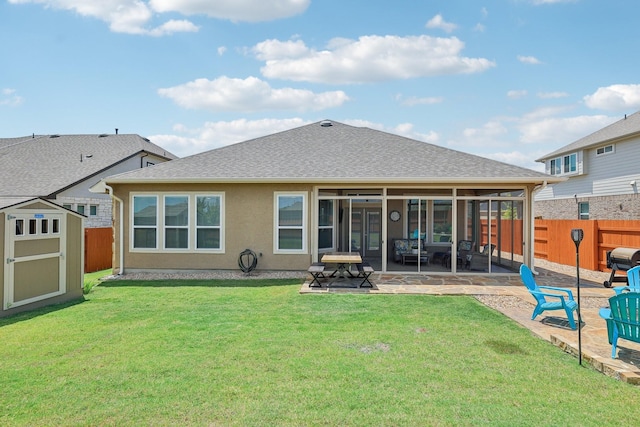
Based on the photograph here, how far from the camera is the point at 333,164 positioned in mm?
11930

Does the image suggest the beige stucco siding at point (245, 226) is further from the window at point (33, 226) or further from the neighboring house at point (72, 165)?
the neighboring house at point (72, 165)

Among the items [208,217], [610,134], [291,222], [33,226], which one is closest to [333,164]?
[291,222]

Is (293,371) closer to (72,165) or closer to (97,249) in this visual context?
(97,249)

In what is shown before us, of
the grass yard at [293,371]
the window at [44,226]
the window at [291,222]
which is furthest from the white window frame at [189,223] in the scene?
the grass yard at [293,371]

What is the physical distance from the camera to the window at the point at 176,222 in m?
11.6

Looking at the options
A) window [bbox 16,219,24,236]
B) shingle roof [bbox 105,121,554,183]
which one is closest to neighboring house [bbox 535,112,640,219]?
shingle roof [bbox 105,121,554,183]

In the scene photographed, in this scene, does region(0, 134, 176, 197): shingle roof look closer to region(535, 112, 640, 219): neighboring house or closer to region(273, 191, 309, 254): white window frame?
region(273, 191, 309, 254): white window frame

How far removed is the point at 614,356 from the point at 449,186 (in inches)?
267

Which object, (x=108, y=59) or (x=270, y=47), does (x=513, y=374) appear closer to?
(x=270, y=47)

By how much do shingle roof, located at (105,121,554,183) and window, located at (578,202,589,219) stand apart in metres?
13.0

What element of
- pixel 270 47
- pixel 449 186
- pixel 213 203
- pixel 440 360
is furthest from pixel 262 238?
pixel 440 360

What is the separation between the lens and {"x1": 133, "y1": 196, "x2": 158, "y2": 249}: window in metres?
11.6

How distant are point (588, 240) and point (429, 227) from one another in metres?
5.11

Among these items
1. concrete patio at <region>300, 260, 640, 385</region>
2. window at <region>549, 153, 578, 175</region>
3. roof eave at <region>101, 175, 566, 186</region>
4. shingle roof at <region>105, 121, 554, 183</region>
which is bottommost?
concrete patio at <region>300, 260, 640, 385</region>
